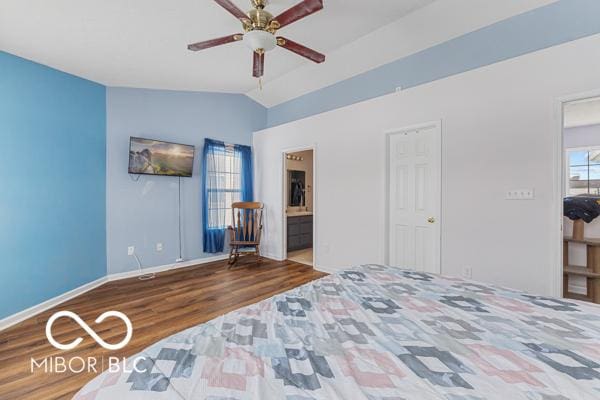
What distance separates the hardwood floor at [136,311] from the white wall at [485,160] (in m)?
1.38

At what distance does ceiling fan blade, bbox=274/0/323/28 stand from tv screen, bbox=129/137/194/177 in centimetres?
276

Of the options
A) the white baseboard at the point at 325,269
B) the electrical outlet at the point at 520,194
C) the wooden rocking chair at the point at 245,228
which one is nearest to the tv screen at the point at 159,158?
the wooden rocking chair at the point at 245,228

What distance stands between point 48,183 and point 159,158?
1297 mm

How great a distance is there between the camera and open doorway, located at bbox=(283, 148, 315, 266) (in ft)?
16.5

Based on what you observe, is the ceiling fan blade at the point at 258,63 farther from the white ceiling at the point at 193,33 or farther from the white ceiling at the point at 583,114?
the white ceiling at the point at 583,114

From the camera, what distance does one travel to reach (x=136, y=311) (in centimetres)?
269

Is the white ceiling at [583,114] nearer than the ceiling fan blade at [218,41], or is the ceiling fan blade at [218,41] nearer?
the ceiling fan blade at [218,41]

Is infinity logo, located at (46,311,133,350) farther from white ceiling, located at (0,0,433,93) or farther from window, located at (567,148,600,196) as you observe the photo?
window, located at (567,148,600,196)

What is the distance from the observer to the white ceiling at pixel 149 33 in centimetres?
223

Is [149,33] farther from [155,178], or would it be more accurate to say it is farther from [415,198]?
[415,198]

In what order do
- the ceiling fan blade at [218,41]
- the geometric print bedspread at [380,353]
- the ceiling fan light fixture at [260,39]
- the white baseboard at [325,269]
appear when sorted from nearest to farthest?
the geometric print bedspread at [380,353], the ceiling fan light fixture at [260,39], the ceiling fan blade at [218,41], the white baseboard at [325,269]

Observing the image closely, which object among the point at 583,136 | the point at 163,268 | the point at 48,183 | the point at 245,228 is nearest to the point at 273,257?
the point at 245,228

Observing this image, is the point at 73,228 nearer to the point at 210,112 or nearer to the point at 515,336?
the point at 210,112

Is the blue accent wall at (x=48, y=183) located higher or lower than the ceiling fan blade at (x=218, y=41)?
lower
